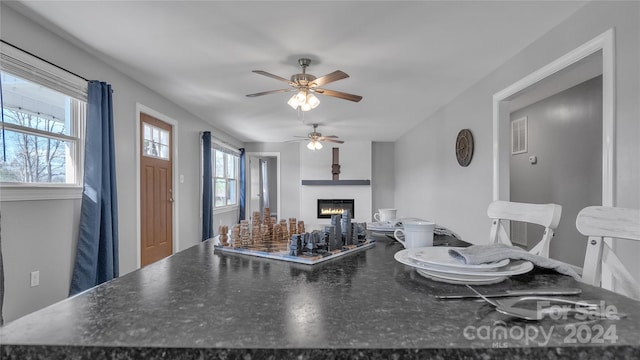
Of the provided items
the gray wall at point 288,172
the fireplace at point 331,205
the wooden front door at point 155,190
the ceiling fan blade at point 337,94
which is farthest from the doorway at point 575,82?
the gray wall at point 288,172

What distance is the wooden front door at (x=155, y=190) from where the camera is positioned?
144 inches

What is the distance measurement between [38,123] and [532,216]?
10.5ft

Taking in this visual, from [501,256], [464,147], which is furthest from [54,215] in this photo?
[464,147]

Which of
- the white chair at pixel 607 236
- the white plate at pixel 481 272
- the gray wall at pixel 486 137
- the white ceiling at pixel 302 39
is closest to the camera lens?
the white plate at pixel 481 272

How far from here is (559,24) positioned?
223cm

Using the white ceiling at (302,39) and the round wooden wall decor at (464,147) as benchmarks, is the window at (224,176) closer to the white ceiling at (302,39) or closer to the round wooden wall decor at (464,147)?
the white ceiling at (302,39)

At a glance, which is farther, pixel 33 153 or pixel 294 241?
pixel 33 153

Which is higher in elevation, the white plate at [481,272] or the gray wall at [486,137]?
the gray wall at [486,137]

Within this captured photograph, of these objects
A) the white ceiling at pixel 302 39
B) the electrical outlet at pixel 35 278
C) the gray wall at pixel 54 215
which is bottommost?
the electrical outlet at pixel 35 278

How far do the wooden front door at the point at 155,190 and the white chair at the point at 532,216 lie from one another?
11.8ft

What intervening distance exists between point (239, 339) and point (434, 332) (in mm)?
288

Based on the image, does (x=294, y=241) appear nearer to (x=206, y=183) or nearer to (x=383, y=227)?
(x=383, y=227)

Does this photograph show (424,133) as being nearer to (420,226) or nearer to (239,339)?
(420,226)

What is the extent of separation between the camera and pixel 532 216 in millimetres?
1226
